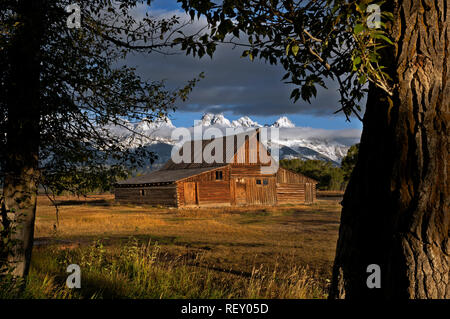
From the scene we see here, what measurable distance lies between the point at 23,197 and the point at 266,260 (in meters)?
7.87

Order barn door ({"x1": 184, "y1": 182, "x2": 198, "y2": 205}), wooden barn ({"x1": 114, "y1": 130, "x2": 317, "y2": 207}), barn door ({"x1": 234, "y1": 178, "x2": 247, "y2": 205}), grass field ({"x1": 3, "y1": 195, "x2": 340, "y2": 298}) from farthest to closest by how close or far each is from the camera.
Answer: barn door ({"x1": 234, "y1": 178, "x2": 247, "y2": 205}), wooden barn ({"x1": 114, "y1": 130, "x2": 317, "y2": 207}), barn door ({"x1": 184, "y1": 182, "x2": 198, "y2": 205}), grass field ({"x1": 3, "y1": 195, "x2": 340, "y2": 298})

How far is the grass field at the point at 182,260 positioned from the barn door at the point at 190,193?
963 cm

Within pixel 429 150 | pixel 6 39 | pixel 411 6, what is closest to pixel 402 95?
pixel 429 150

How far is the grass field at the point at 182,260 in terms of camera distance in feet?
19.1

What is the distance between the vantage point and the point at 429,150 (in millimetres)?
3521

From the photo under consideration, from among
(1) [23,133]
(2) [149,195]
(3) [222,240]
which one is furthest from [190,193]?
(1) [23,133]

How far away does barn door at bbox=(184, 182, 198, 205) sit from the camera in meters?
37.7

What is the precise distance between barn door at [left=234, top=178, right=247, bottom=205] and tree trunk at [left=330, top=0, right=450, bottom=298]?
37.6 m

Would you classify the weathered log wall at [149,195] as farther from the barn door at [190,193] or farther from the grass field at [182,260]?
the grass field at [182,260]

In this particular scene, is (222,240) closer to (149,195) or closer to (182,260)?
(182,260)

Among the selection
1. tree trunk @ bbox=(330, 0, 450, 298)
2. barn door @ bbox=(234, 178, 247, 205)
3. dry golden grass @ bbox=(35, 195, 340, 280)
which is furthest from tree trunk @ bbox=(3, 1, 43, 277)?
barn door @ bbox=(234, 178, 247, 205)

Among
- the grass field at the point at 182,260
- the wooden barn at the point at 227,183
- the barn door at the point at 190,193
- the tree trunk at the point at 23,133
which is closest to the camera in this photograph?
the tree trunk at the point at 23,133

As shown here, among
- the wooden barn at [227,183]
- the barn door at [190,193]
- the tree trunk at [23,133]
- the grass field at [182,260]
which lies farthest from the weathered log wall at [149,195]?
the tree trunk at [23,133]

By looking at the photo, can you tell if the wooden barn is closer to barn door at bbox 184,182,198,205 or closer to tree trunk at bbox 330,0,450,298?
barn door at bbox 184,182,198,205
